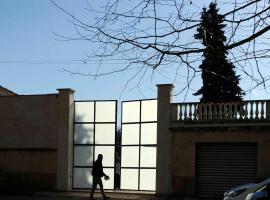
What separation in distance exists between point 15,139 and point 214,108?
404 inches

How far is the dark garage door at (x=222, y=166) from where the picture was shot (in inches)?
955

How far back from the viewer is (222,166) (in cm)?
2470

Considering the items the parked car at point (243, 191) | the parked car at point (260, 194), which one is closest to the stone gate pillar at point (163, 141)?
the parked car at point (243, 191)

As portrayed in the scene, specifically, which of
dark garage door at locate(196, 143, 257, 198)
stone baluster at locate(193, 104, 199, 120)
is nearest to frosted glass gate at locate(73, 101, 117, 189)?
stone baluster at locate(193, 104, 199, 120)

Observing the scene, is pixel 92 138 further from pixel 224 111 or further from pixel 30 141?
pixel 224 111

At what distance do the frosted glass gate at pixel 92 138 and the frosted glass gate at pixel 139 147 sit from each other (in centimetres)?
63

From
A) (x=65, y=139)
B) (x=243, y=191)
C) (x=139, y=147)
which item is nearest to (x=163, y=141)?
(x=139, y=147)

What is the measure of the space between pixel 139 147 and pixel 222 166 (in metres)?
4.29

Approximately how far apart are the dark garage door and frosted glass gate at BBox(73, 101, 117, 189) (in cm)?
452

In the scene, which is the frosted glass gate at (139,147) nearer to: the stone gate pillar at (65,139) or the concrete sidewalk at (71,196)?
the concrete sidewalk at (71,196)

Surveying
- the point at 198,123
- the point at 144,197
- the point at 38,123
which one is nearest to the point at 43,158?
the point at 38,123

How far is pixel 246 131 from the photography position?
24.3 metres

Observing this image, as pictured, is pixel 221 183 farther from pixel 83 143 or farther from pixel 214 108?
pixel 83 143

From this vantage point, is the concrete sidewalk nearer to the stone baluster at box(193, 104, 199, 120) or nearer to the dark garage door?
the dark garage door
